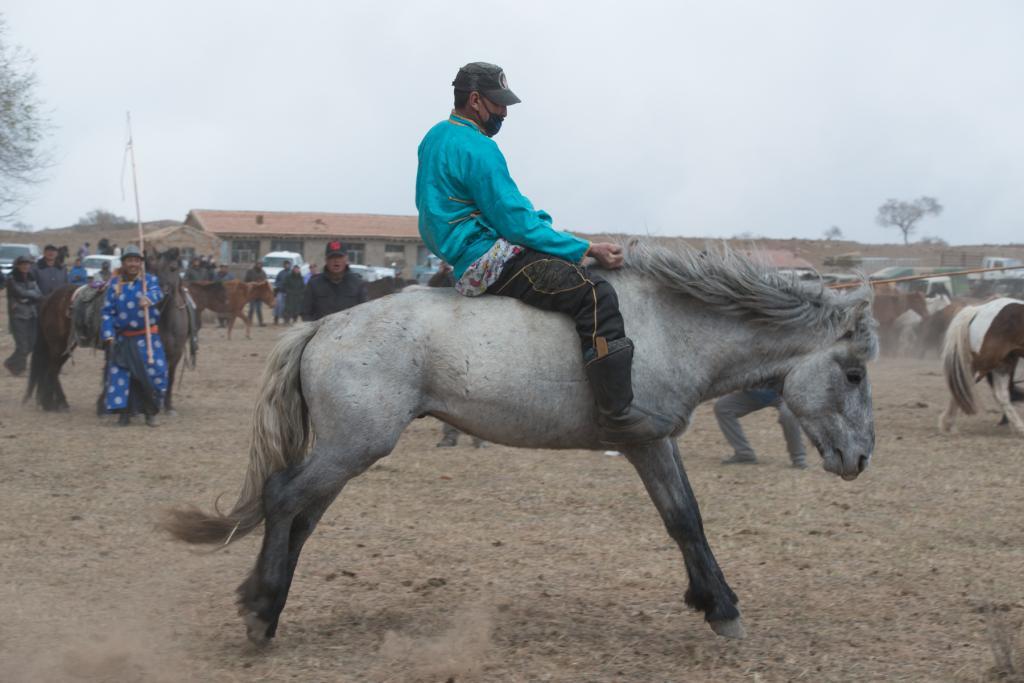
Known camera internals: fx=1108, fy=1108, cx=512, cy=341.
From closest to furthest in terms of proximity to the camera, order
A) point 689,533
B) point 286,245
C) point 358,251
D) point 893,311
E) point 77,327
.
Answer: point 689,533, point 77,327, point 893,311, point 358,251, point 286,245

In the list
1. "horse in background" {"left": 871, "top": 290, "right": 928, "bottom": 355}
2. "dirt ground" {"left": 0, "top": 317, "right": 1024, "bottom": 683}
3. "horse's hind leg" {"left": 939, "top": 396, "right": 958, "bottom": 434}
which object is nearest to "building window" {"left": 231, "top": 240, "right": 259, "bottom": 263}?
"horse in background" {"left": 871, "top": 290, "right": 928, "bottom": 355}

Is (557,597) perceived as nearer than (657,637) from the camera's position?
No

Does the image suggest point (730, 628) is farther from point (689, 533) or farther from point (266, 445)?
point (266, 445)

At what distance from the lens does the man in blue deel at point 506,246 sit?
477 centimetres

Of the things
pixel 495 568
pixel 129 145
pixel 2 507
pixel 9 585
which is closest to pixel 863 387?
pixel 495 568

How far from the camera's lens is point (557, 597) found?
582cm

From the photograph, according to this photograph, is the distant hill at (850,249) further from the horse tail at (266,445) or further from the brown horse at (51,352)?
the horse tail at (266,445)

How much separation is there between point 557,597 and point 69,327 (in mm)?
9799

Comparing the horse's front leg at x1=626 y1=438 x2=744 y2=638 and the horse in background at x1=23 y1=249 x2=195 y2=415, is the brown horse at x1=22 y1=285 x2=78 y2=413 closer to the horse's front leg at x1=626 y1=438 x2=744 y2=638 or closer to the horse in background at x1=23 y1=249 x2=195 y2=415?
the horse in background at x1=23 y1=249 x2=195 y2=415

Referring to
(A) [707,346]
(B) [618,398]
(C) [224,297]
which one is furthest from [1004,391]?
(C) [224,297]

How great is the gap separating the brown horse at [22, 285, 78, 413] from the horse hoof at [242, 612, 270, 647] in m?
9.74

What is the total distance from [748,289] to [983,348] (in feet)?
26.9

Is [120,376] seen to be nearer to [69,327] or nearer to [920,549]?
[69,327]

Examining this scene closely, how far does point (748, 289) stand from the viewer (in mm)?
5125
